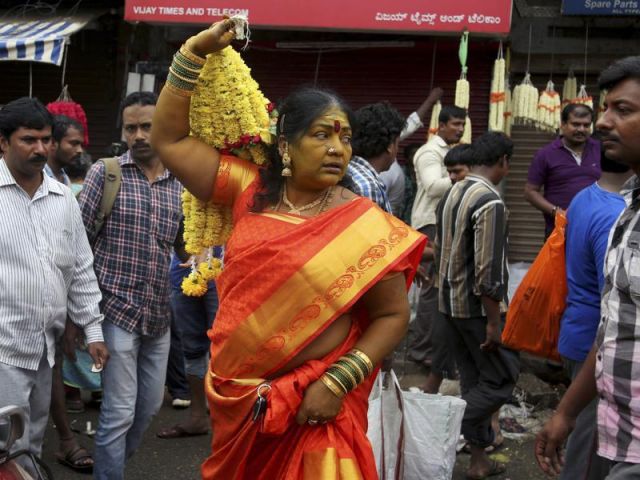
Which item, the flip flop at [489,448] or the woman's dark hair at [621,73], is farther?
the flip flop at [489,448]

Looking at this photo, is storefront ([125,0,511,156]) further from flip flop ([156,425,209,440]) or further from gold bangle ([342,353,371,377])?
gold bangle ([342,353,371,377])

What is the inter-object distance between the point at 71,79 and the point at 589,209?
7624mm

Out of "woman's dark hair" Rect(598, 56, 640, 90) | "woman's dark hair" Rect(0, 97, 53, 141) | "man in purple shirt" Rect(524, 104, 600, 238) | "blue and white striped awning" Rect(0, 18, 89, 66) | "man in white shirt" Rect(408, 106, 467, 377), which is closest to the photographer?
"woman's dark hair" Rect(598, 56, 640, 90)

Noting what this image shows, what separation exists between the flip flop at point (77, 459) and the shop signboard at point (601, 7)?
5.82 m

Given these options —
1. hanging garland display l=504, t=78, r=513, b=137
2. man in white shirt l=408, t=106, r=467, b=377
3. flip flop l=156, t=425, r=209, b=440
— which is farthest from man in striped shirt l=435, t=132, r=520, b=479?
hanging garland display l=504, t=78, r=513, b=137

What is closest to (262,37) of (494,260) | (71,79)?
(71,79)

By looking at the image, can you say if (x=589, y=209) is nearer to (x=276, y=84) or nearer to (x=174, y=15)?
(x=174, y=15)

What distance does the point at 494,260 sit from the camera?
5.16 metres

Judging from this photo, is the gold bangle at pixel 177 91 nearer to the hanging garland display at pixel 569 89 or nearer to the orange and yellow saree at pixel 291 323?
the orange and yellow saree at pixel 291 323

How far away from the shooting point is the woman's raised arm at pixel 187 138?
122 inches

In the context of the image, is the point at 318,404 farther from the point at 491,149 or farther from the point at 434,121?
the point at 434,121

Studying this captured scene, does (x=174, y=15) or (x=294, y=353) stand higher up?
(x=174, y=15)

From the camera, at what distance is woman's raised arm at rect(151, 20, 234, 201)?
3107 mm

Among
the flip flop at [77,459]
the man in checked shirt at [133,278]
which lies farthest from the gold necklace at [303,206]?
the flip flop at [77,459]
